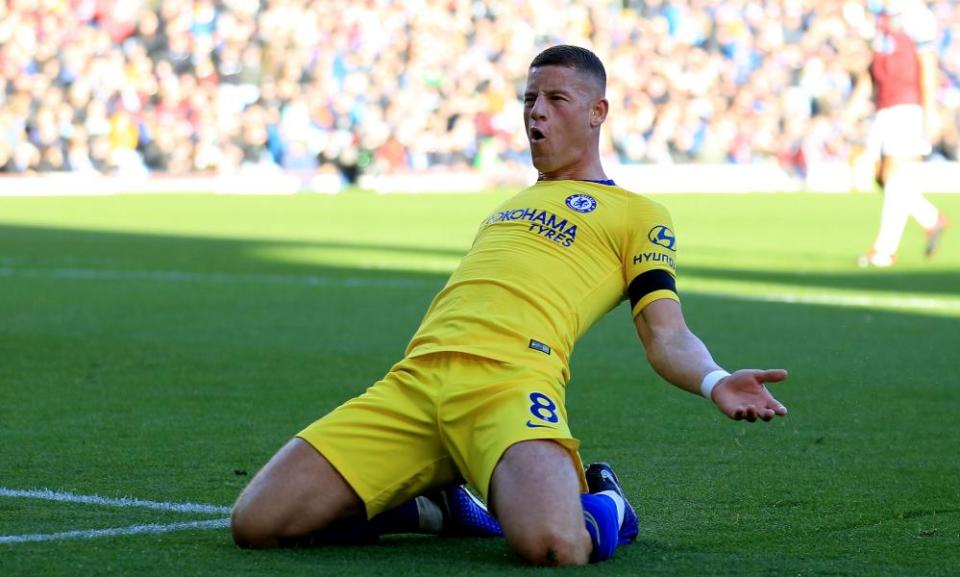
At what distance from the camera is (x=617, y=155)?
37438 millimetres

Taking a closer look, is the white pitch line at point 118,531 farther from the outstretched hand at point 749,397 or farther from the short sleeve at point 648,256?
the outstretched hand at point 749,397

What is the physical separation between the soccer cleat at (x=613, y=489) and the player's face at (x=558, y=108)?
0.97 meters

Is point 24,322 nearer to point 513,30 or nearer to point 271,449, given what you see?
point 271,449

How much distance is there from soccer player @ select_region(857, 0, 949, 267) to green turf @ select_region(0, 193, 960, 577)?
1.79 ft

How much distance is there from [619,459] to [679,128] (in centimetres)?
3212

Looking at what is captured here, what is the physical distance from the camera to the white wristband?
180 inches

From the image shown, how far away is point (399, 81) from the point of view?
37000 mm

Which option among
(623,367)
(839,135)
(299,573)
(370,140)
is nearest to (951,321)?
(623,367)

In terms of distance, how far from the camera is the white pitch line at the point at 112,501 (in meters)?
5.43

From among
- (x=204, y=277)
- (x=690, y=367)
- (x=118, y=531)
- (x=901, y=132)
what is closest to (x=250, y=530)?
(x=118, y=531)

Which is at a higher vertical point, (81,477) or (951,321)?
(81,477)

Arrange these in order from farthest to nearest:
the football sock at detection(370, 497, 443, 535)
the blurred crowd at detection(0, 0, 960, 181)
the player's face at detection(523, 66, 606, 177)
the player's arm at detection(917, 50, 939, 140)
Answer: the blurred crowd at detection(0, 0, 960, 181)
the player's arm at detection(917, 50, 939, 140)
the player's face at detection(523, 66, 606, 177)
the football sock at detection(370, 497, 443, 535)

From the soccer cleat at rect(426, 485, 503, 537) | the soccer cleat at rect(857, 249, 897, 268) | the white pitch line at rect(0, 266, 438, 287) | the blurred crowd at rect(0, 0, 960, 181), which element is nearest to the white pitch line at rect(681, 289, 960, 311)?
the white pitch line at rect(0, 266, 438, 287)

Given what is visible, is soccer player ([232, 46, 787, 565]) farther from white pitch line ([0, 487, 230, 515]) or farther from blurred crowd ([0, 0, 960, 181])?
blurred crowd ([0, 0, 960, 181])
